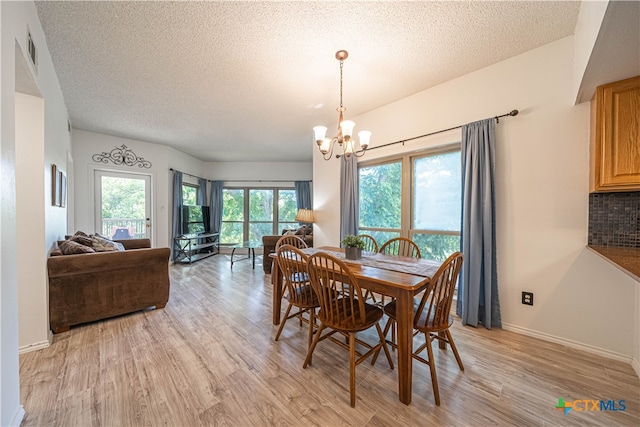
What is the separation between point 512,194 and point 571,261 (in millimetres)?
725

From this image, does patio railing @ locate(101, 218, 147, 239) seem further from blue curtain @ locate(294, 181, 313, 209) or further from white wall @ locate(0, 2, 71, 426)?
blue curtain @ locate(294, 181, 313, 209)

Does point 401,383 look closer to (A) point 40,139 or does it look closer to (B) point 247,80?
(B) point 247,80

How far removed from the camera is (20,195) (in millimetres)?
1942

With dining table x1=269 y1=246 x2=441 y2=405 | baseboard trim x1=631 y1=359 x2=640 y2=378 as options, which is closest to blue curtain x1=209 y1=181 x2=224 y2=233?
dining table x1=269 y1=246 x2=441 y2=405

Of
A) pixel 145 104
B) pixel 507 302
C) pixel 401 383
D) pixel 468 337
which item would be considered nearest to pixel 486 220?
pixel 507 302

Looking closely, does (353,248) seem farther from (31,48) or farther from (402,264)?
(31,48)

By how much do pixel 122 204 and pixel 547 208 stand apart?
266 inches

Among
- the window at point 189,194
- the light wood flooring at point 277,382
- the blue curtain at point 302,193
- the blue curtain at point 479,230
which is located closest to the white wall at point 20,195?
the light wood flooring at point 277,382

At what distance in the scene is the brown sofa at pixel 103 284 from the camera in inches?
89.0

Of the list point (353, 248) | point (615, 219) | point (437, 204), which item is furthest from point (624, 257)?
point (353, 248)

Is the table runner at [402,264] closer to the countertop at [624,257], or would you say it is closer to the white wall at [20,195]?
the countertop at [624,257]

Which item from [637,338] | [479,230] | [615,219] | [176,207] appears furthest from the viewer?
[176,207]

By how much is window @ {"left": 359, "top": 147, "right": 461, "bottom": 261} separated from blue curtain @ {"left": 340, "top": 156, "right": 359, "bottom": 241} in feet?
0.75

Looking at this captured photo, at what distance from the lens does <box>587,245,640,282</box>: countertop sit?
3.87 feet
